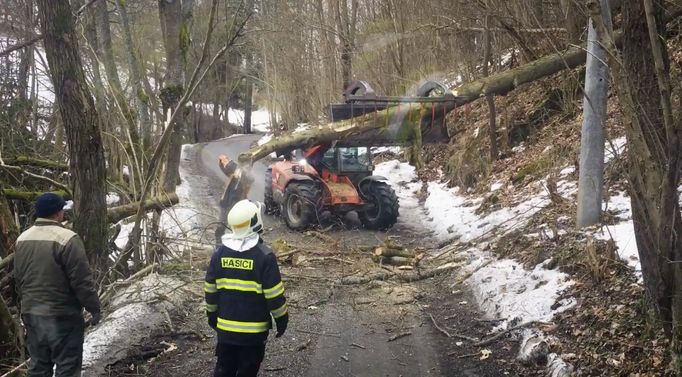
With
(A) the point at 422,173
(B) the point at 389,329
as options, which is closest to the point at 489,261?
(B) the point at 389,329

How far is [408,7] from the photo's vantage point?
19.0 meters

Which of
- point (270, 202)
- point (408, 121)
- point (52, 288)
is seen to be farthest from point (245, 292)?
point (270, 202)

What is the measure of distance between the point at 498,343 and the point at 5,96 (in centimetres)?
1058

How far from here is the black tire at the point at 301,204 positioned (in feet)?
39.4

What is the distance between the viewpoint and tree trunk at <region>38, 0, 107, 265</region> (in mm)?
6004

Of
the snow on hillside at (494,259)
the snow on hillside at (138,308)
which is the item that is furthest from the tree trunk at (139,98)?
the snow on hillside at (494,259)

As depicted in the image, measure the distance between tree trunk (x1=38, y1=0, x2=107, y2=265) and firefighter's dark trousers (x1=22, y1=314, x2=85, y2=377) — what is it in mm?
1756

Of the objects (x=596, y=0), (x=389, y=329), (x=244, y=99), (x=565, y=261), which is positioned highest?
(x=244, y=99)

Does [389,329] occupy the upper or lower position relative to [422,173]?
lower

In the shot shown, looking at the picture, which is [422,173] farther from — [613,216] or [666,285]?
[666,285]

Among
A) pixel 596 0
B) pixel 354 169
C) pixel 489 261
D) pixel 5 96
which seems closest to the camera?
pixel 596 0

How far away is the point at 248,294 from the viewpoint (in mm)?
4594

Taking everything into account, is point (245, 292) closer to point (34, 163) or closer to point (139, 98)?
point (34, 163)

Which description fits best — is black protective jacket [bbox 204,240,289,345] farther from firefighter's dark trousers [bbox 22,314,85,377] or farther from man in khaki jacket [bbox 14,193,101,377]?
firefighter's dark trousers [bbox 22,314,85,377]
